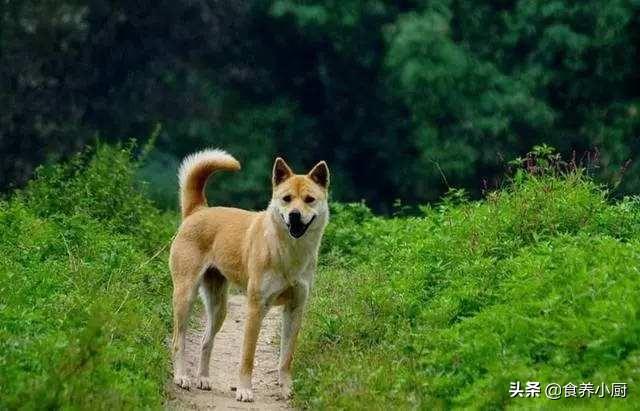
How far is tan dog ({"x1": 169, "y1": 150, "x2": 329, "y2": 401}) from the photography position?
859 cm

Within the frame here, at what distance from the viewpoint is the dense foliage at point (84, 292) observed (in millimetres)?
6910

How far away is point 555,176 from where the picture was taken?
11375 mm

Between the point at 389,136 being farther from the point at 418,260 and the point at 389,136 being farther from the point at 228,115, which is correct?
the point at 418,260

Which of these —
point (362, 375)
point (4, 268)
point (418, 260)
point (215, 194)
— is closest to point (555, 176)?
point (418, 260)

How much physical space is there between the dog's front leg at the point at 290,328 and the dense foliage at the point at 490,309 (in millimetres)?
117

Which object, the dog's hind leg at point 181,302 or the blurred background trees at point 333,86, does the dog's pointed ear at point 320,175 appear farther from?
the blurred background trees at point 333,86

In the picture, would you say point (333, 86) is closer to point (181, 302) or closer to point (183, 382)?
point (181, 302)

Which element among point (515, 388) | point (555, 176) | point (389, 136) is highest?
point (389, 136)

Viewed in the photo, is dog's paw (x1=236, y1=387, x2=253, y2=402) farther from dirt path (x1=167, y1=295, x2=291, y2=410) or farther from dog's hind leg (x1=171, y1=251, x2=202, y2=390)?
dog's hind leg (x1=171, y1=251, x2=202, y2=390)

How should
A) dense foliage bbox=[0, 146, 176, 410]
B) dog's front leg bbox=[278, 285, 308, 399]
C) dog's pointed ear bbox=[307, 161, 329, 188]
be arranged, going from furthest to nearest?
1. dog's pointed ear bbox=[307, 161, 329, 188]
2. dog's front leg bbox=[278, 285, 308, 399]
3. dense foliage bbox=[0, 146, 176, 410]

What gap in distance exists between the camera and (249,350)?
8.49m

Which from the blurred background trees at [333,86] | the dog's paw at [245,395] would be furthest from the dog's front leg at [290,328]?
the blurred background trees at [333,86]

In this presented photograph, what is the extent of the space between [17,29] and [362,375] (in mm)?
16523

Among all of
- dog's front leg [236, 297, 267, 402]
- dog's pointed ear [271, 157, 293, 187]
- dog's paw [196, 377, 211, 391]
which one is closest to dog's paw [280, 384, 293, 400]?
dog's front leg [236, 297, 267, 402]
